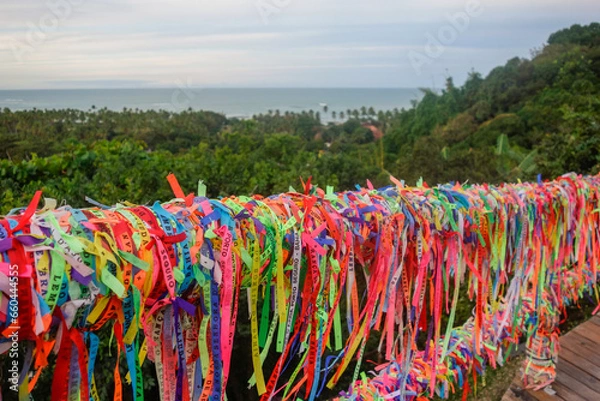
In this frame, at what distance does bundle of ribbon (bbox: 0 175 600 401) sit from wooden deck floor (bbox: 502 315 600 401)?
0.56m

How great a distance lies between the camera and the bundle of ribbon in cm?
90

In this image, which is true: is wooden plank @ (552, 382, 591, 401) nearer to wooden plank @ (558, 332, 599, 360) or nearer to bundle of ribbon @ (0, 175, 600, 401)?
wooden plank @ (558, 332, 599, 360)

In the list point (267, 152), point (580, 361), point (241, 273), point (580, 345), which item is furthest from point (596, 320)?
point (267, 152)

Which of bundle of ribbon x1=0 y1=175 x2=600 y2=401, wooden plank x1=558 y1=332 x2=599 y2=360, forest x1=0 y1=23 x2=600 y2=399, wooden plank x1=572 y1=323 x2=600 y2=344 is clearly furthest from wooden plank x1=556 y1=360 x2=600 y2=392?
forest x1=0 y1=23 x2=600 y2=399

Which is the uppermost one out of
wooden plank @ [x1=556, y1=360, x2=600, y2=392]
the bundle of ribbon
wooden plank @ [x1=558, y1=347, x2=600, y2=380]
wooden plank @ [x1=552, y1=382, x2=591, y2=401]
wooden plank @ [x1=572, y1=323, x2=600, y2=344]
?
the bundle of ribbon

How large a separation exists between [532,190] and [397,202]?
38.4 inches

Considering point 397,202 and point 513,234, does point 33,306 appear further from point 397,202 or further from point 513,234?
point 513,234

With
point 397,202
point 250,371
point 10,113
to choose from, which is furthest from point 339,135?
point 397,202

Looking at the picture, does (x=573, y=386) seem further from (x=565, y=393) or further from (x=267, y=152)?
(x=267, y=152)

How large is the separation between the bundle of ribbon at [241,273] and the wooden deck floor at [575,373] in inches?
22.0

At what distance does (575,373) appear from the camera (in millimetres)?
2605

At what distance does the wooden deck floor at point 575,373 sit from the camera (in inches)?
96.3

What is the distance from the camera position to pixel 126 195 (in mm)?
4434

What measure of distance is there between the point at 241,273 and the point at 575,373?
2.34 metres
